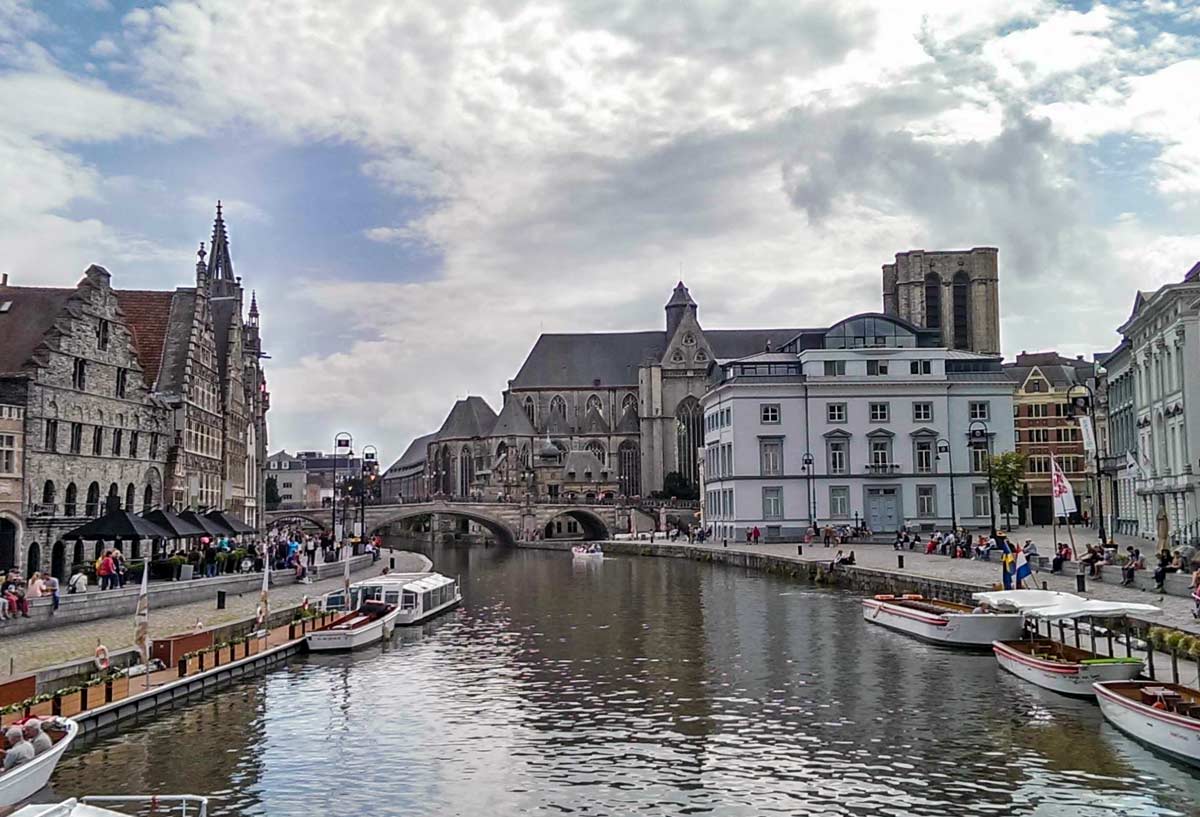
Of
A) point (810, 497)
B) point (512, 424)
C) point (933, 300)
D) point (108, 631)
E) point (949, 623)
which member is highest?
point (933, 300)

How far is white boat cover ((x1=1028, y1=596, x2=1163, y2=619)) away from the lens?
83.9 feet

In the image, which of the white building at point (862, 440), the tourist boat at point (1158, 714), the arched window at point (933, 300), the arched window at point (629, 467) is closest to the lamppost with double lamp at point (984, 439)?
the white building at point (862, 440)

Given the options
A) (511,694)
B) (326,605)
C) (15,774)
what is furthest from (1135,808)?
(326,605)

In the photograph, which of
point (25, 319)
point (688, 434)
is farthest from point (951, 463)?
point (688, 434)

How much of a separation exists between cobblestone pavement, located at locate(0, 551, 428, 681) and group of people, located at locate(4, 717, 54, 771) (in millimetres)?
5560

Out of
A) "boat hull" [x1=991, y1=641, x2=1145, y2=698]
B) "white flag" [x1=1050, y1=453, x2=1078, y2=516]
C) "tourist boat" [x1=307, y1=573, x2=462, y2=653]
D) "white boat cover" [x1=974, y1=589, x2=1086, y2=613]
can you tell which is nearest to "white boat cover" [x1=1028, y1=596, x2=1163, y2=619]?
"white boat cover" [x1=974, y1=589, x2=1086, y2=613]

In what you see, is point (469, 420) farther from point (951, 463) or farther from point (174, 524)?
point (174, 524)

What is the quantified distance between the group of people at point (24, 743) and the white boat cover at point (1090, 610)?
70.0 feet

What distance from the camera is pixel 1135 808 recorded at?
56.0 ft

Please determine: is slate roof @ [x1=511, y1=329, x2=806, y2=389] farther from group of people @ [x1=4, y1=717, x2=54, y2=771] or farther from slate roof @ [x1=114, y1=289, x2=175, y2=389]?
group of people @ [x1=4, y1=717, x2=54, y2=771]

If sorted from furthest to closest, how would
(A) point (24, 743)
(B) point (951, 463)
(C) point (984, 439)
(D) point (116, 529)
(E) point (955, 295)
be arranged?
(E) point (955, 295)
(B) point (951, 463)
(C) point (984, 439)
(D) point (116, 529)
(A) point (24, 743)

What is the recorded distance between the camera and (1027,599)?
96.7 ft

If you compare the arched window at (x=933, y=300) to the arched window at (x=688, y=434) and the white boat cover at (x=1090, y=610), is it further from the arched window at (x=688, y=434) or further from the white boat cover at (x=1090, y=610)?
the white boat cover at (x=1090, y=610)

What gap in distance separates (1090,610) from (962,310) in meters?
102
